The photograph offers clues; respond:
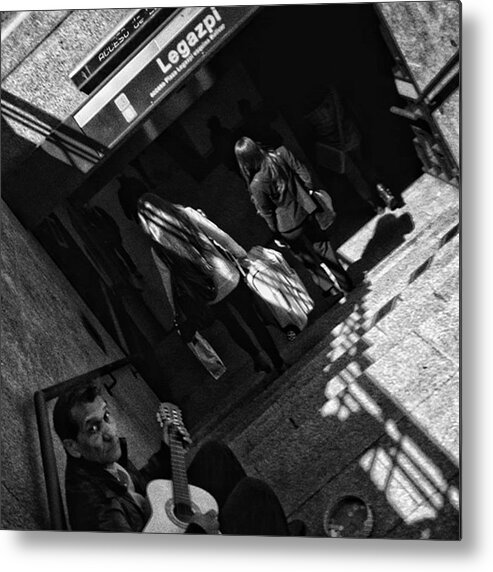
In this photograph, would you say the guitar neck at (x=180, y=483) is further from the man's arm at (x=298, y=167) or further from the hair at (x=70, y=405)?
the man's arm at (x=298, y=167)

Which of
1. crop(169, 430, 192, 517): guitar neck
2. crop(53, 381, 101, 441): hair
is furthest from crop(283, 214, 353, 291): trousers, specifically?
crop(53, 381, 101, 441): hair

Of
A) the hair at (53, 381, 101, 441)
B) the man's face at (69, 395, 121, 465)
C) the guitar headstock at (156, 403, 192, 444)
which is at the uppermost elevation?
the hair at (53, 381, 101, 441)

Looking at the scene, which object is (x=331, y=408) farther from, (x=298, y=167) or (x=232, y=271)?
(x=298, y=167)

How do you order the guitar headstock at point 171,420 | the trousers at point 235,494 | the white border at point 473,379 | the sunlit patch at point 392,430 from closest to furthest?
the white border at point 473,379 → the sunlit patch at point 392,430 → the trousers at point 235,494 → the guitar headstock at point 171,420

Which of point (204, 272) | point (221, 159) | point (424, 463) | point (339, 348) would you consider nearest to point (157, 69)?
point (221, 159)

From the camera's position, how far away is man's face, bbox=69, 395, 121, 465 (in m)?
4.53

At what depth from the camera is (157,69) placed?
14.5ft

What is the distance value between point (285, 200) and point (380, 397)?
84 centimetres

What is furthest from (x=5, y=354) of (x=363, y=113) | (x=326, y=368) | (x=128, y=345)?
(x=363, y=113)

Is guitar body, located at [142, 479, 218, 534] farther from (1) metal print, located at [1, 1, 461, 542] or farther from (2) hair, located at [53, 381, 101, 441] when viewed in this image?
(2) hair, located at [53, 381, 101, 441]

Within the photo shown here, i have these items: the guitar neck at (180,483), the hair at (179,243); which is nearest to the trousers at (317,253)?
the hair at (179,243)

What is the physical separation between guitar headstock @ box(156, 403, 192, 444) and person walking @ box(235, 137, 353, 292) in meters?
0.75

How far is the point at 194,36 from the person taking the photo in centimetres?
438

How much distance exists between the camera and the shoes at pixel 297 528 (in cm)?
435
